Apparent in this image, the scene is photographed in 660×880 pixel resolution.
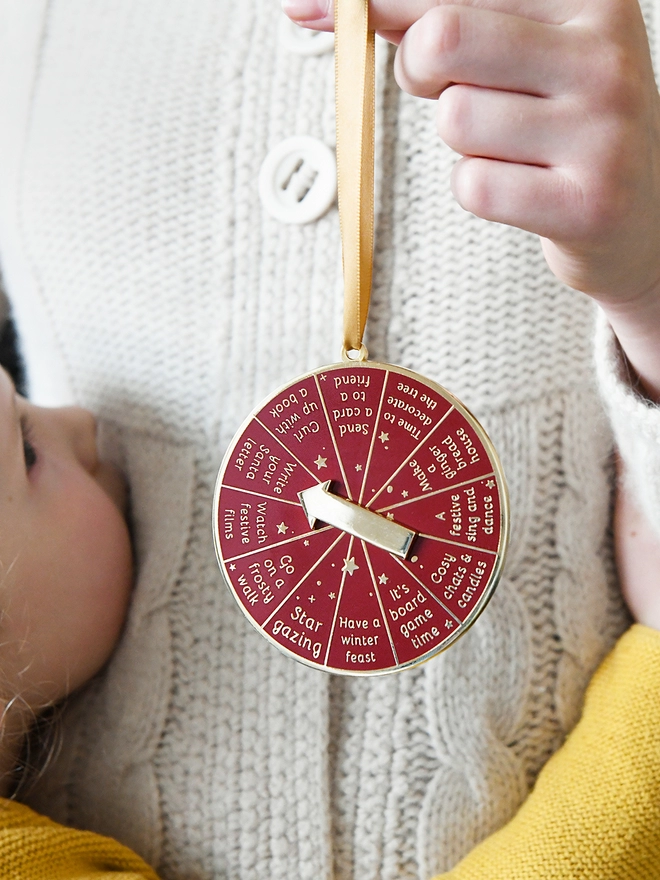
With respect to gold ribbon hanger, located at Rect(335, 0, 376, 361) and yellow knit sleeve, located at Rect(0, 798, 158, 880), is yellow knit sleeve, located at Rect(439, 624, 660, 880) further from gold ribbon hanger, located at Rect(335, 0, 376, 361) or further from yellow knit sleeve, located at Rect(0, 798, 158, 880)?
gold ribbon hanger, located at Rect(335, 0, 376, 361)

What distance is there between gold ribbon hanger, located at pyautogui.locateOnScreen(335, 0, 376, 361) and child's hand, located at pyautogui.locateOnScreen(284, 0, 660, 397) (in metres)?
0.02

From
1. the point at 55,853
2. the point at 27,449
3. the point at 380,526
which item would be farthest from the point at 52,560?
the point at 380,526

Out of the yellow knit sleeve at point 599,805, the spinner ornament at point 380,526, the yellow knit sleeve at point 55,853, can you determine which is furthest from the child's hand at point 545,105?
the yellow knit sleeve at point 55,853

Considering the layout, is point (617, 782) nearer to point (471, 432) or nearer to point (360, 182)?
point (471, 432)

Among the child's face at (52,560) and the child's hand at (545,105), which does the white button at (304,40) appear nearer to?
the child's hand at (545,105)

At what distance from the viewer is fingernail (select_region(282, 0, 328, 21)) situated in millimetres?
530

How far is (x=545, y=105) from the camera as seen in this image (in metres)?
0.48

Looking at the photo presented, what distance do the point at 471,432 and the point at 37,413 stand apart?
17.7 inches

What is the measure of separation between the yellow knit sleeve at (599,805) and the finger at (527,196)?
403 mm

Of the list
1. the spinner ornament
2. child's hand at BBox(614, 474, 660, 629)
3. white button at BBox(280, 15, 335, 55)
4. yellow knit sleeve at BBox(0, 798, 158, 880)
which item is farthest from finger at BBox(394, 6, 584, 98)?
yellow knit sleeve at BBox(0, 798, 158, 880)

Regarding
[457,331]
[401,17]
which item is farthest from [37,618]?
[401,17]

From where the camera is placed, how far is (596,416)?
741 millimetres

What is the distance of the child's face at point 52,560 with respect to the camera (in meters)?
0.69

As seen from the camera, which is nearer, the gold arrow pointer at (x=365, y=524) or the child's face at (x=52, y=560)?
the gold arrow pointer at (x=365, y=524)
